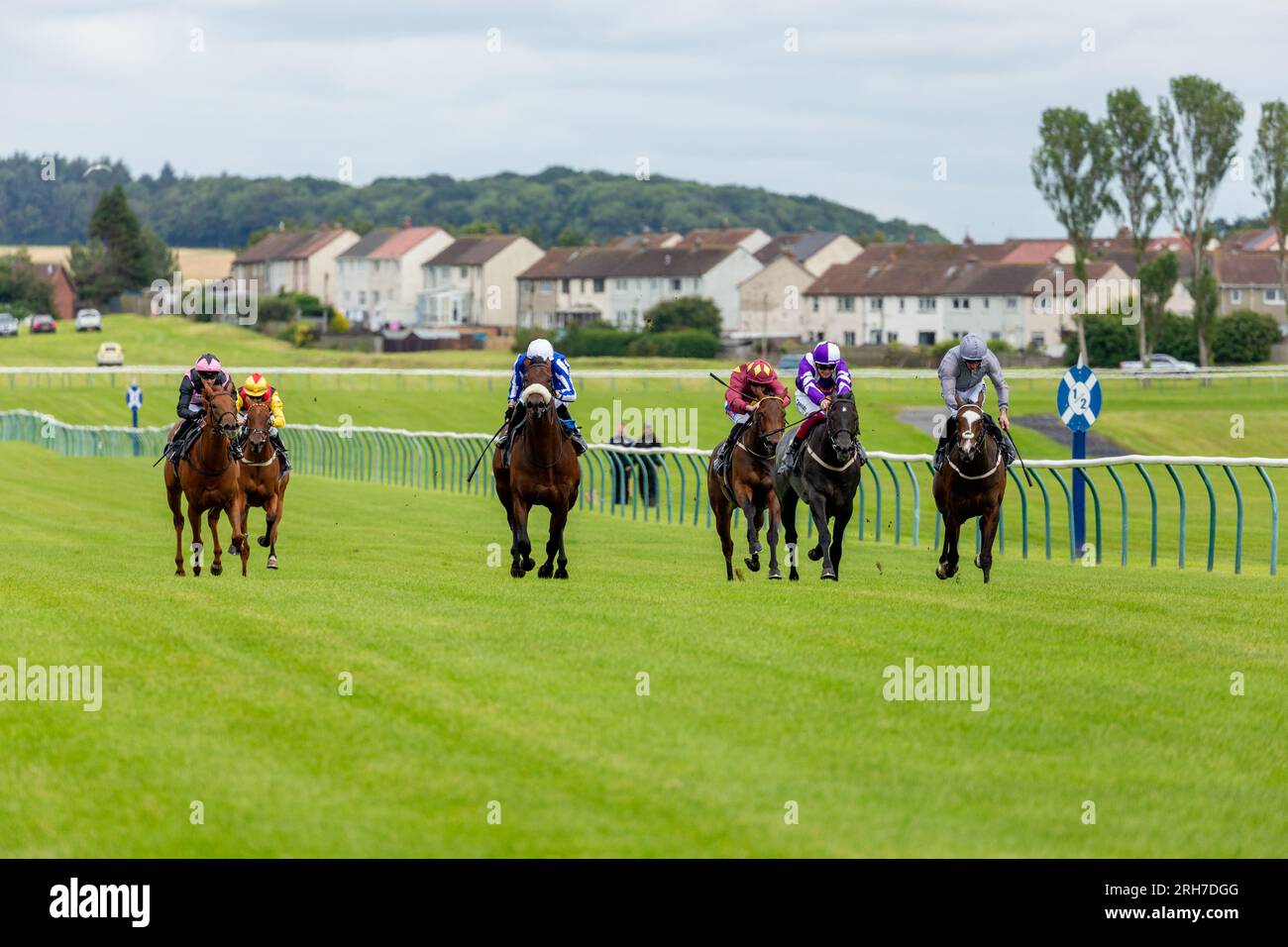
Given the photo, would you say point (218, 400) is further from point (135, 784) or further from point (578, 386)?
point (578, 386)

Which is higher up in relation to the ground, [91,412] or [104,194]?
[104,194]

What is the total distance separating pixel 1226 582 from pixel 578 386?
157 ft

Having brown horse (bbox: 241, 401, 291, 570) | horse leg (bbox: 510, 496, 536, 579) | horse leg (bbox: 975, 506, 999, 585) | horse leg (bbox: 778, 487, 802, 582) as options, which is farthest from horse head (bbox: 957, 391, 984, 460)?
brown horse (bbox: 241, 401, 291, 570)

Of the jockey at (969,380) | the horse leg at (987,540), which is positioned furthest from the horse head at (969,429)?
the horse leg at (987,540)

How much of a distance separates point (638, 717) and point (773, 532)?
22.1ft

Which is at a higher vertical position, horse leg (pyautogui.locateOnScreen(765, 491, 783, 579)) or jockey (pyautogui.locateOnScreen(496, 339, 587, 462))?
jockey (pyautogui.locateOnScreen(496, 339, 587, 462))

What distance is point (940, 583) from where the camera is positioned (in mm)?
15008

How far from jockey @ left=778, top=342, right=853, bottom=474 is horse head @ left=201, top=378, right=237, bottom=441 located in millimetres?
4354

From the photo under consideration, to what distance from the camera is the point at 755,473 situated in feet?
52.6

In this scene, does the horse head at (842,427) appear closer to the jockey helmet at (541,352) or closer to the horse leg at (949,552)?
the horse leg at (949,552)

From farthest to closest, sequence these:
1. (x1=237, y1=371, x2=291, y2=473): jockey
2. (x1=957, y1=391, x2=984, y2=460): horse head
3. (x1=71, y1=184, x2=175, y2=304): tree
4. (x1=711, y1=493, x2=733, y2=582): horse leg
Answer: (x1=71, y1=184, x2=175, y2=304): tree, (x1=237, y1=371, x2=291, y2=473): jockey, (x1=711, y1=493, x2=733, y2=582): horse leg, (x1=957, y1=391, x2=984, y2=460): horse head

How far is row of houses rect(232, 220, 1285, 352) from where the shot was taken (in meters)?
101

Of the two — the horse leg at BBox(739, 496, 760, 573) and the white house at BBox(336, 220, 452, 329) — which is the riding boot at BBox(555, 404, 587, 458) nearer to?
the horse leg at BBox(739, 496, 760, 573)
